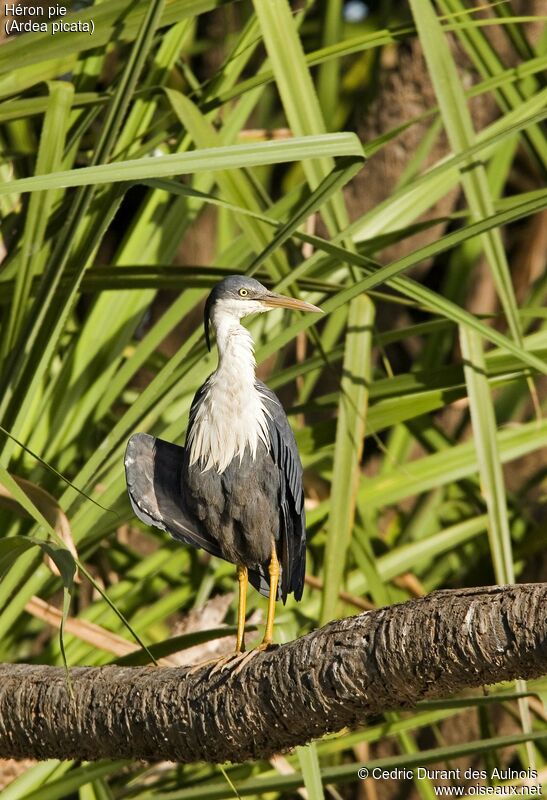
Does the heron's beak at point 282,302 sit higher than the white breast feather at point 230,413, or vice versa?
the heron's beak at point 282,302

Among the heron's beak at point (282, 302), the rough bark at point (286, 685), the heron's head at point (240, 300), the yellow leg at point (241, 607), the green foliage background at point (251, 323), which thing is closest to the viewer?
the rough bark at point (286, 685)

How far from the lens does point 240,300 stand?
9.54ft

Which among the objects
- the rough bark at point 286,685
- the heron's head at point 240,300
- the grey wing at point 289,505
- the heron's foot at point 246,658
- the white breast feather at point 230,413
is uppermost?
the heron's head at point 240,300

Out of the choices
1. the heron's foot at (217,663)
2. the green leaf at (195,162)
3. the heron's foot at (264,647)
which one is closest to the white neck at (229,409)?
the heron's foot at (264,647)

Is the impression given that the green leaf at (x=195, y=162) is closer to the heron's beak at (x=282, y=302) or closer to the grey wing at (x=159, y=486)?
the heron's beak at (x=282, y=302)

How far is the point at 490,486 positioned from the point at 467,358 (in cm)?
35

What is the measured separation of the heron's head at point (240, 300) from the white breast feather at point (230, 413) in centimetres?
6

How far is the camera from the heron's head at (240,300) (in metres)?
2.81

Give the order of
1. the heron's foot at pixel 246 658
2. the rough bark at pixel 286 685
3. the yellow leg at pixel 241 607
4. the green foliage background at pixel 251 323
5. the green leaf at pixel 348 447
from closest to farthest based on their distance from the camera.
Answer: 1. the rough bark at pixel 286 685
2. the heron's foot at pixel 246 658
3. the green foliage background at pixel 251 323
4. the green leaf at pixel 348 447
5. the yellow leg at pixel 241 607

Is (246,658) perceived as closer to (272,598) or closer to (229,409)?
(272,598)

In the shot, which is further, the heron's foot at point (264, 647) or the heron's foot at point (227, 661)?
the heron's foot at point (264, 647)

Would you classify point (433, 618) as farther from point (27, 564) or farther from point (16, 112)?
point (16, 112)

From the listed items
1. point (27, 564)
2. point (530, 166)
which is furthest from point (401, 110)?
point (27, 564)

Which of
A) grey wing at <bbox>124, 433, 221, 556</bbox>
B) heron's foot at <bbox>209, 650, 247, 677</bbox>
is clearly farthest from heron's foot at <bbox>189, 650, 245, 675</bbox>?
grey wing at <bbox>124, 433, 221, 556</bbox>
